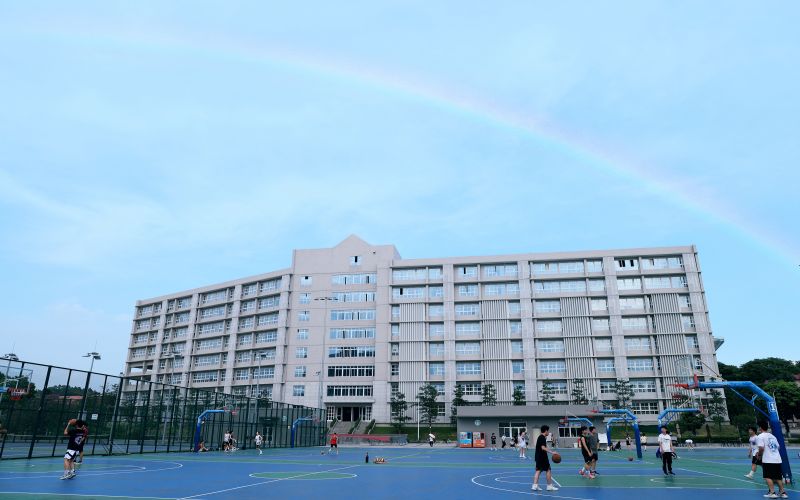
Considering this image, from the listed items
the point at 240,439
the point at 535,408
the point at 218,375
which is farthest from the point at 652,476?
the point at 218,375

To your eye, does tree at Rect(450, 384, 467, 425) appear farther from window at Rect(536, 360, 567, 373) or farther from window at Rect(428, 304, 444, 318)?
window at Rect(536, 360, 567, 373)

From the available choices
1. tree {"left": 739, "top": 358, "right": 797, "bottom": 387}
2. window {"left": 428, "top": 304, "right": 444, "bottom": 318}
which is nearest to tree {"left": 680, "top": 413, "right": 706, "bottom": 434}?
window {"left": 428, "top": 304, "right": 444, "bottom": 318}

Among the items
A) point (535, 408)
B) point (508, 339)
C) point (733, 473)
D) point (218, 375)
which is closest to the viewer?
point (733, 473)

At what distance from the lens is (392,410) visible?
8488 centimetres

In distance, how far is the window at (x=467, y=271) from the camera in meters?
92.9

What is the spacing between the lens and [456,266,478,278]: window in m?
92.9

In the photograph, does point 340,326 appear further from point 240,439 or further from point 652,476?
point 652,476

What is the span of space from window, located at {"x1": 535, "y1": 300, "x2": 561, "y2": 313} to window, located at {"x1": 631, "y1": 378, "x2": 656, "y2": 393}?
15484mm

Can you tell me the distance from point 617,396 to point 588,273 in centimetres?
1971

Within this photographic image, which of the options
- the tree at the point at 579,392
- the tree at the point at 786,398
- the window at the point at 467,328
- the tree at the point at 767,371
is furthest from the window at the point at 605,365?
the tree at the point at 767,371

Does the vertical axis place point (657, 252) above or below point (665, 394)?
above

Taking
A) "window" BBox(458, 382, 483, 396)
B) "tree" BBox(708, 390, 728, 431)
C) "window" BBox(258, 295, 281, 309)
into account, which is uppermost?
"window" BBox(258, 295, 281, 309)

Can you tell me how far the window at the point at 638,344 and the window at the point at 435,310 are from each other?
29601mm

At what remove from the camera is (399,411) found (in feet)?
276
